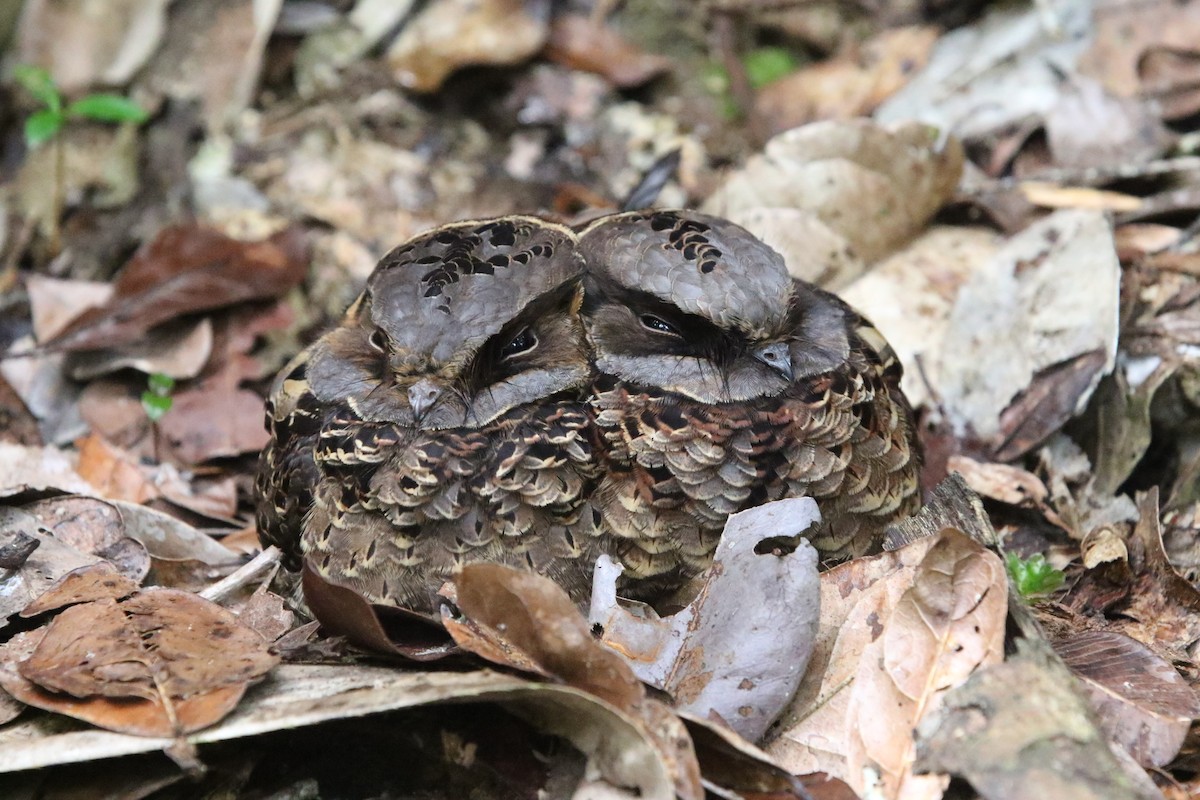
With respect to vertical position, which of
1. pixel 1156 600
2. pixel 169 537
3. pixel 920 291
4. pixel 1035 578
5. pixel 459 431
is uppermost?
pixel 459 431

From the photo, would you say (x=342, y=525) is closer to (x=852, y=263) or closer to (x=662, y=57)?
(x=852, y=263)

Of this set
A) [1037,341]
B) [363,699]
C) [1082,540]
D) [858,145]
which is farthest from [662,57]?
[363,699]

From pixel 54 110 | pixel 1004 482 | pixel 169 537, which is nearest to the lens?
pixel 169 537

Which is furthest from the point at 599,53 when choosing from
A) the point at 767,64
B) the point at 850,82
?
the point at 850,82

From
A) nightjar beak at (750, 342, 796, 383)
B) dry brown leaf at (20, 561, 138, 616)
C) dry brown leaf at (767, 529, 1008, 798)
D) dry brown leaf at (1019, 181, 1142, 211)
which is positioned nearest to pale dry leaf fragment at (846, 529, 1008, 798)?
dry brown leaf at (767, 529, 1008, 798)

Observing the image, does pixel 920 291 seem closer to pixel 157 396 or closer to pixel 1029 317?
pixel 1029 317

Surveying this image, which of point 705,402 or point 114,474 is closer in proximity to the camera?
point 705,402

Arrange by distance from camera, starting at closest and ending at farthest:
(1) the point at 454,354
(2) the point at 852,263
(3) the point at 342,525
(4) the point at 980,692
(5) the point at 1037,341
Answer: (4) the point at 980,692 < (1) the point at 454,354 < (3) the point at 342,525 < (5) the point at 1037,341 < (2) the point at 852,263
